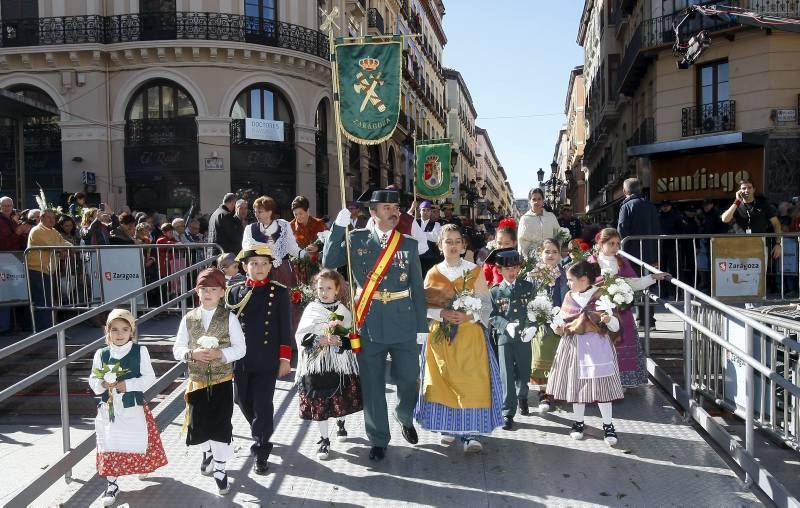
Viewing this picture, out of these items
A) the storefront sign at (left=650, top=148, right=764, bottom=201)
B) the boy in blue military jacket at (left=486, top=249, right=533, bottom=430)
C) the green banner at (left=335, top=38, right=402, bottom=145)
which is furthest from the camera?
the storefront sign at (left=650, top=148, right=764, bottom=201)

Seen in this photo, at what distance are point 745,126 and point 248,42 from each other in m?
16.0

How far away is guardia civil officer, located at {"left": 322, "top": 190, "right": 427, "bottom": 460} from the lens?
5207 mm

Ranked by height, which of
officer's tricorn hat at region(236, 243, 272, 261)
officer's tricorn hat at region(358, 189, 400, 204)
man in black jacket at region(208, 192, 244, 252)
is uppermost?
officer's tricorn hat at region(358, 189, 400, 204)

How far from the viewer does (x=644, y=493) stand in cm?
445

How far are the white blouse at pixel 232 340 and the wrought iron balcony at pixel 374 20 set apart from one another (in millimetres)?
30897

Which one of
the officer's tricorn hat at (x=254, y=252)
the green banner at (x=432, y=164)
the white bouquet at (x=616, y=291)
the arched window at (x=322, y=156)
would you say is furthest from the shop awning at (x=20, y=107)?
the arched window at (x=322, y=156)

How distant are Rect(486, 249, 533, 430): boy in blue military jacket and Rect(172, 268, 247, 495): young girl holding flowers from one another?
2280 mm

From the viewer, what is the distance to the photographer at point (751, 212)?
9398mm

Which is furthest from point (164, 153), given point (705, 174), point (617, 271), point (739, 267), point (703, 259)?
point (617, 271)

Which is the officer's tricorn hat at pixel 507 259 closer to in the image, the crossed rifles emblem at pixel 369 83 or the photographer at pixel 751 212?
the crossed rifles emblem at pixel 369 83

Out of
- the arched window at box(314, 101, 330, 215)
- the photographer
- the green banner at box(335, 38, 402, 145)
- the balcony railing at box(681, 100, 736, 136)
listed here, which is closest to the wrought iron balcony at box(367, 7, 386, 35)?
the arched window at box(314, 101, 330, 215)

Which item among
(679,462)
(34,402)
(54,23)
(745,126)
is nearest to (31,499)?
(34,402)

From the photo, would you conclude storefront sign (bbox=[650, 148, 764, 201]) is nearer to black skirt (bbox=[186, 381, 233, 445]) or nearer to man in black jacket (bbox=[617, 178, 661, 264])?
man in black jacket (bbox=[617, 178, 661, 264])

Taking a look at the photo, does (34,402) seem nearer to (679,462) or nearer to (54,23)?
(679,462)
